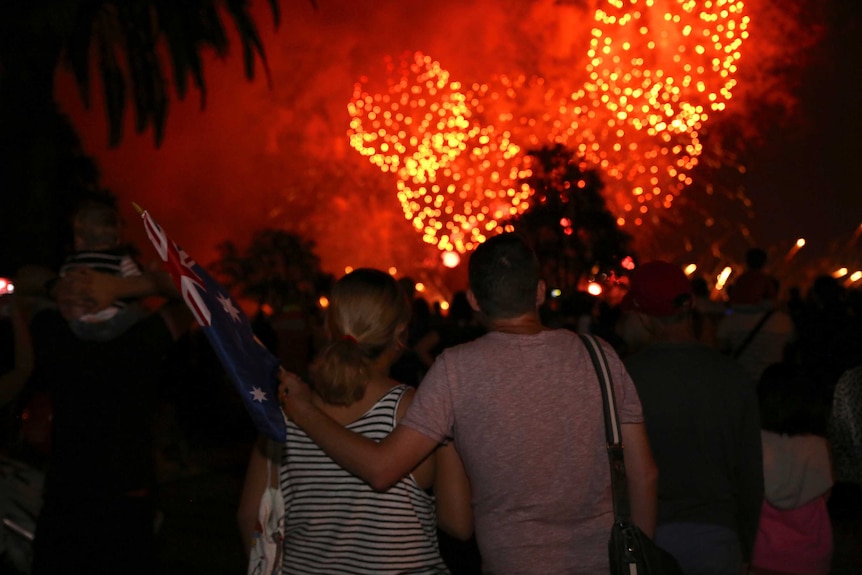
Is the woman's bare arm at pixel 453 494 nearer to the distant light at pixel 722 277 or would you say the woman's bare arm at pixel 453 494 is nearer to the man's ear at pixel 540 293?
the man's ear at pixel 540 293

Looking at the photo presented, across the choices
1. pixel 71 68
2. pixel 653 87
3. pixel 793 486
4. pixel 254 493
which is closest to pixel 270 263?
pixel 653 87

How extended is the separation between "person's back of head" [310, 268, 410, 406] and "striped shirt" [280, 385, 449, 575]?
0.11m

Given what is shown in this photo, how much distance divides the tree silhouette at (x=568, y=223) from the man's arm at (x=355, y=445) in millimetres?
21698

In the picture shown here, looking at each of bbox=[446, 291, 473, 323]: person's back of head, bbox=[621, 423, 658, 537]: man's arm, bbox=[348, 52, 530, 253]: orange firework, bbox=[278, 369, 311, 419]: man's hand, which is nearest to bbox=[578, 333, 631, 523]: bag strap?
bbox=[621, 423, 658, 537]: man's arm

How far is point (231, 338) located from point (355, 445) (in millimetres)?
448

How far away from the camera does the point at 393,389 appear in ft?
11.5

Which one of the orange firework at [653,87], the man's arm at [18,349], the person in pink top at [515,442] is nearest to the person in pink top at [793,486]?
the person in pink top at [515,442]

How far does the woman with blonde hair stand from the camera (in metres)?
3.41

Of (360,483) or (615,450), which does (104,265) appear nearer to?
(360,483)

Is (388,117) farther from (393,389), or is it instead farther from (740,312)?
(393,389)

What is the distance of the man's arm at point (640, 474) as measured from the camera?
3.54m

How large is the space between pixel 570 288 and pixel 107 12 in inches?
569

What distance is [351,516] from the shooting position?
342cm

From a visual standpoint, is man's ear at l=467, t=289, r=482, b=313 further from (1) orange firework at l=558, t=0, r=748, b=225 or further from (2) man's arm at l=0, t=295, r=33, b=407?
(1) orange firework at l=558, t=0, r=748, b=225
